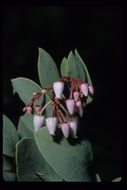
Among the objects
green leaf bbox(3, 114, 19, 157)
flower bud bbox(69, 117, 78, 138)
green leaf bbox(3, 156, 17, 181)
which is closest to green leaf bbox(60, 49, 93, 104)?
flower bud bbox(69, 117, 78, 138)

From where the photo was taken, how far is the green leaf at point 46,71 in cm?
103

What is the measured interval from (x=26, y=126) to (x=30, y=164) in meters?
0.26

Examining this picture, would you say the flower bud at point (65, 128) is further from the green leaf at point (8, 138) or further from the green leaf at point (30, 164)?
the green leaf at point (8, 138)

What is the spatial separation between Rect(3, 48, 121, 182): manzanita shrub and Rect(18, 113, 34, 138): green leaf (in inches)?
4.8

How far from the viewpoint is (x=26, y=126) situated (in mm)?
1250

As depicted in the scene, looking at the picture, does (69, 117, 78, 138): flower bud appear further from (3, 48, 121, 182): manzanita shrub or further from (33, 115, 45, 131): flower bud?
(33, 115, 45, 131): flower bud

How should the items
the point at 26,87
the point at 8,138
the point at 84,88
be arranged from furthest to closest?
1. the point at 8,138
2. the point at 26,87
3. the point at 84,88

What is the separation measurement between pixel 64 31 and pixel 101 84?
0.60 m

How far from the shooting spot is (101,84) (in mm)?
2312

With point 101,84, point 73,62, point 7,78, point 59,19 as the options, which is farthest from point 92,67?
point 73,62

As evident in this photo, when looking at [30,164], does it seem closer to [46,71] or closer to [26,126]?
[26,126]

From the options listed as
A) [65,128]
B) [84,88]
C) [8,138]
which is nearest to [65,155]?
[65,128]

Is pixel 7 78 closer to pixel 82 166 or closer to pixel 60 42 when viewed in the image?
pixel 60 42

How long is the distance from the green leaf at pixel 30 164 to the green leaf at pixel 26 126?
208 mm
